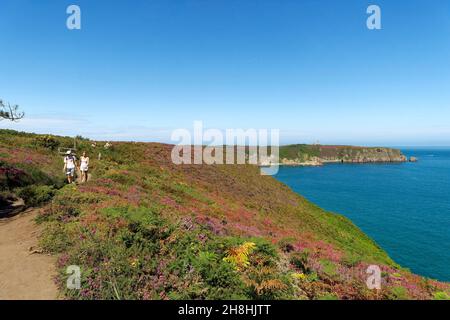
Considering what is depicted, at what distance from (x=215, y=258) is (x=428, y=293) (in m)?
9.30

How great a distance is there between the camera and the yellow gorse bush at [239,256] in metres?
8.59

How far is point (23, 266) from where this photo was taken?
24.9 ft

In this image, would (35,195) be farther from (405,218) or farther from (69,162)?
(405,218)

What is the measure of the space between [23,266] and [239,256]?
709 centimetres

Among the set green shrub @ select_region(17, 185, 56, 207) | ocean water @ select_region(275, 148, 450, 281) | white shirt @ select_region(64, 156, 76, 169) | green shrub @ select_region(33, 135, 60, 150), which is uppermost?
green shrub @ select_region(33, 135, 60, 150)

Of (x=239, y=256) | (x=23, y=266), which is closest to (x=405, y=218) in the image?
(x=239, y=256)

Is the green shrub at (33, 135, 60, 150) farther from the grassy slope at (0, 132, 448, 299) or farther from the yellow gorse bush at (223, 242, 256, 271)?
the yellow gorse bush at (223, 242, 256, 271)

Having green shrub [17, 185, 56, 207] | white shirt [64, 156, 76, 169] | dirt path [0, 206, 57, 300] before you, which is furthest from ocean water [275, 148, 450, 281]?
white shirt [64, 156, 76, 169]

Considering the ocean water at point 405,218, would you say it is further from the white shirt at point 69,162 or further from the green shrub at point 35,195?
the white shirt at point 69,162

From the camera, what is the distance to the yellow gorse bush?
859cm

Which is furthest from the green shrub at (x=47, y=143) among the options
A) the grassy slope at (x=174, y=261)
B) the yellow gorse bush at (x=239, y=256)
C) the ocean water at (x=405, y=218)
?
the ocean water at (x=405, y=218)

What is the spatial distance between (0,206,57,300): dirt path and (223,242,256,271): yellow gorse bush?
17.5 feet
